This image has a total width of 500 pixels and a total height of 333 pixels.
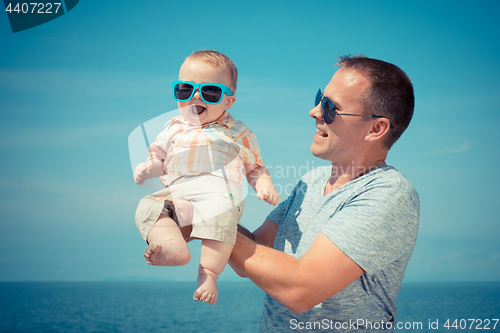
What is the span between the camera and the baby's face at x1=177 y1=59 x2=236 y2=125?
2.64m

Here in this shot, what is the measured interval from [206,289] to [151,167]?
870mm

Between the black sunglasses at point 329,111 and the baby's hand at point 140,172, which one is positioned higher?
the black sunglasses at point 329,111

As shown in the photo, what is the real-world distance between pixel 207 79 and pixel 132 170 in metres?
0.74

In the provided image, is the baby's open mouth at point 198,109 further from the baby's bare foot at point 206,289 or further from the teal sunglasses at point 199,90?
the baby's bare foot at point 206,289

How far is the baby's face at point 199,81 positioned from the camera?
2.64 m

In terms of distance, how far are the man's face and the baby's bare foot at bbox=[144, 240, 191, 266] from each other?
3.99 feet

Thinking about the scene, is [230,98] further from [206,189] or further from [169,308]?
[169,308]

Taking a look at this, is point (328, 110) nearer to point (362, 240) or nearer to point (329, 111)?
point (329, 111)

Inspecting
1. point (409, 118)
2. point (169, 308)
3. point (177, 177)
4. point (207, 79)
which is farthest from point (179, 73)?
point (169, 308)

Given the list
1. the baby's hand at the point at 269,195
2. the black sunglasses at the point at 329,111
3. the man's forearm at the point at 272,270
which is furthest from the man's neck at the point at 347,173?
the man's forearm at the point at 272,270

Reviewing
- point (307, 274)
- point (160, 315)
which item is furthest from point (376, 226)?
point (160, 315)

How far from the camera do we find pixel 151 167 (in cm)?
266

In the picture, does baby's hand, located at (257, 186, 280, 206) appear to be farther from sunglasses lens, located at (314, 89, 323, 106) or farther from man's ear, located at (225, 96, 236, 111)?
sunglasses lens, located at (314, 89, 323, 106)

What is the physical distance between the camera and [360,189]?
2500 mm
